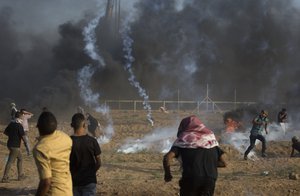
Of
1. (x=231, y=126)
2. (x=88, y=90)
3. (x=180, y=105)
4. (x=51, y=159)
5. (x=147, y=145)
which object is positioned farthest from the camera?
(x=180, y=105)

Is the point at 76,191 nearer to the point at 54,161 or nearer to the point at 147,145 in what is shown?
the point at 54,161

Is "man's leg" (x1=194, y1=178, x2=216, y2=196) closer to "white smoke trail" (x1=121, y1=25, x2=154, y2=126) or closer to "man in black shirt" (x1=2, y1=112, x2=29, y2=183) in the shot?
"man in black shirt" (x1=2, y1=112, x2=29, y2=183)

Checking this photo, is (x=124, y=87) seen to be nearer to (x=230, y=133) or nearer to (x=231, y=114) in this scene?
(x=231, y=114)

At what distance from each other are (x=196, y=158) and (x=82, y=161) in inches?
53.7

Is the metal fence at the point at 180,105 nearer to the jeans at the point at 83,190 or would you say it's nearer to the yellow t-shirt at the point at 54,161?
the jeans at the point at 83,190

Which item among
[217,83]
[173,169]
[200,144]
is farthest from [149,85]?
[200,144]

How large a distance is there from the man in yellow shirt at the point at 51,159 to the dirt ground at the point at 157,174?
4.43 meters

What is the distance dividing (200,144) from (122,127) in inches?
748

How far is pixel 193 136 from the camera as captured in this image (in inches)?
191

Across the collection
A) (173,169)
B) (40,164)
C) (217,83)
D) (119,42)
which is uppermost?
(119,42)

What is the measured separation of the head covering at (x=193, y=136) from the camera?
4820mm

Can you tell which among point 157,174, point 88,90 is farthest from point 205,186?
point 88,90

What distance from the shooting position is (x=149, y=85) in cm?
4238

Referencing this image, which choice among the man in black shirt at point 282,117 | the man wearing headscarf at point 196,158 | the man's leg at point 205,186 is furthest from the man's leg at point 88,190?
the man in black shirt at point 282,117
